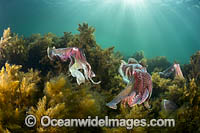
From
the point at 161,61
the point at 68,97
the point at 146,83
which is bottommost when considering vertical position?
the point at 68,97

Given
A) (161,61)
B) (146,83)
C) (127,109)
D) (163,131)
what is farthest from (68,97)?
(161,61)

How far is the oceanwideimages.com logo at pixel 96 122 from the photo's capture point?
79.5 inches

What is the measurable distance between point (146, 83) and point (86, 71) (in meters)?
1.34

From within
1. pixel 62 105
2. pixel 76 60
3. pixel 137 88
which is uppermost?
pixel 76 60

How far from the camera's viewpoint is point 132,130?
218 cm

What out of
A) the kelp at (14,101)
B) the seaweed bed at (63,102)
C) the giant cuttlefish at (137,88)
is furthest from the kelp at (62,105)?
the giant cuttlefish at (137,88)

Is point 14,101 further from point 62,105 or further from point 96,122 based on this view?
point 96,122

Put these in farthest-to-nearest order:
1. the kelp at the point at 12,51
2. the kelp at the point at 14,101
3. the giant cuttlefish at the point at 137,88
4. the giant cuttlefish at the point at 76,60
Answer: the kelp at the point at 12,51
the giant cuttlefish at the point at 76,60
the kelp at the point at 14,101
the giant cuttlefish at the point at 137,88

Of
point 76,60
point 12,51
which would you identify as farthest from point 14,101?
point 12,51

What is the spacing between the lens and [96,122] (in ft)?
8.23

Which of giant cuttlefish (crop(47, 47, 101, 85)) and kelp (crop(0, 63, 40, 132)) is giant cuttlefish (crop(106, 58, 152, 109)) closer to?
giant cuttlefish (crop(47, 47, 101, 85))

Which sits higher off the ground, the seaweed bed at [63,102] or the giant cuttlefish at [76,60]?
the giant cuttlefish at [76,60]

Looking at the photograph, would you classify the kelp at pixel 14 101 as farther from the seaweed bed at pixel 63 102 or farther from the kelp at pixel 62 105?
the kelp at pixel 62 105

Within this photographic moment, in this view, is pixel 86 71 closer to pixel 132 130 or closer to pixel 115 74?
pixel 132 130
